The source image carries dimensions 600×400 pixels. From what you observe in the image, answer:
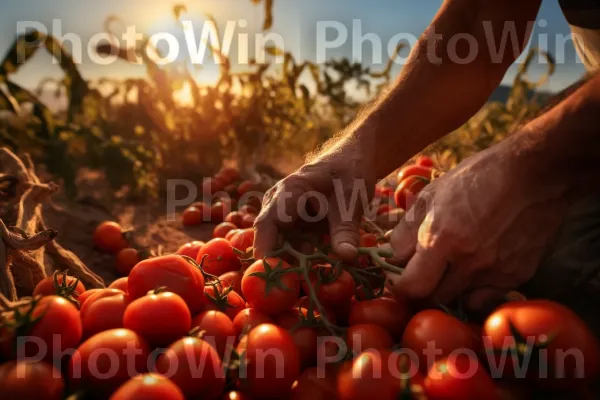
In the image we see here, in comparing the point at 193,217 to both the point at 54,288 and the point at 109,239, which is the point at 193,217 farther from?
the point at 54,288

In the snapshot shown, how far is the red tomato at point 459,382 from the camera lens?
0.94 metres

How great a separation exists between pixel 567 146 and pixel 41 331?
141 cm

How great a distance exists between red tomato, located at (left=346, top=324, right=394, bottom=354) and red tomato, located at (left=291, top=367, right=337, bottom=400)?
106 mm

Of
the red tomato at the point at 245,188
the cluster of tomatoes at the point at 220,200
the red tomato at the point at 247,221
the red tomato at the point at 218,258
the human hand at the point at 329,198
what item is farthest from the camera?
the red tomato at the point at 245,188

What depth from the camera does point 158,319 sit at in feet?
3.65

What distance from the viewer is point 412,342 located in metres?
1.14

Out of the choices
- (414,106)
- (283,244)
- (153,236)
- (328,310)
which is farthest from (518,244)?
(153,236)

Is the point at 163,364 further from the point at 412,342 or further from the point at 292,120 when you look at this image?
the point at 292,120

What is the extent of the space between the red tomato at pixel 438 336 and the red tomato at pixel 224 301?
546 millimetres

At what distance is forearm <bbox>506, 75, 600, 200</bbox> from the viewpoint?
115 cm

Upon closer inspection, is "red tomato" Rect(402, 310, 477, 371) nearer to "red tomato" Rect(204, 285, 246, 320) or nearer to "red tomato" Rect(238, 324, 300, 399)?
"red tomato" Rect(238, 324, 300, 399)

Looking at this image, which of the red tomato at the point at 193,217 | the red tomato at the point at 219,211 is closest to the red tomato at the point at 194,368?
the red tomato at the point at 219,211

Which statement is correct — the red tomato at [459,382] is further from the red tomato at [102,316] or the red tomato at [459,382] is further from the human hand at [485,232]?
the red tomato at [102,316]

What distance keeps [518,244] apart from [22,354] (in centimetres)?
130
